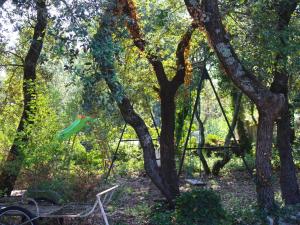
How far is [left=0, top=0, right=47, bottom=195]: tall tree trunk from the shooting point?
22.8ft

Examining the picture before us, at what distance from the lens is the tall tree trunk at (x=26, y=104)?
22.8ft

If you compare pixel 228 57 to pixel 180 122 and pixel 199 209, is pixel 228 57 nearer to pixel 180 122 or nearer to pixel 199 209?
pixel 199 209

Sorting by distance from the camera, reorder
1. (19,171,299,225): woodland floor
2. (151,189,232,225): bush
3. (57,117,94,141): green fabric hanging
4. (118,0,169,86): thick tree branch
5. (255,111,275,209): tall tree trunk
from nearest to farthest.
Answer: (151,189,232,225): bush → (255,111,275,209): tall tree trunk → (118,0,169,86): thick tree branch → (19,171,299,225): woodland floor → (57,117,94,141): green fabric hanging

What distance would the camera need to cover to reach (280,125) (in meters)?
7.37

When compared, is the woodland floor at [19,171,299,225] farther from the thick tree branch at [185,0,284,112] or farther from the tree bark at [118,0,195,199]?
the thick tree branch at [185,0,284,112]

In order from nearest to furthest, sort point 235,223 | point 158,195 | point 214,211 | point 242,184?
point 214,211, point 235,223, point 158,195, point 242,184

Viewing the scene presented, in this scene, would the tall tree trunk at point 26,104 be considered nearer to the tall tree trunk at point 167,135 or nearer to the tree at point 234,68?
the tree at point 234,68

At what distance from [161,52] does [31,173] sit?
9.45 feet

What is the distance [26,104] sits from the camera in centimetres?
808

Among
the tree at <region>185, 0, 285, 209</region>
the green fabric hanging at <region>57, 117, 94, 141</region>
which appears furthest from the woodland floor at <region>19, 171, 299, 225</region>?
the tree at <region>185, 0, 285, 209</region>

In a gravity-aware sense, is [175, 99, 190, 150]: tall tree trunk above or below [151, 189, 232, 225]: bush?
above

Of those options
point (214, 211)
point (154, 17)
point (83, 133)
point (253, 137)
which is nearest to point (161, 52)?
point (154, 17)

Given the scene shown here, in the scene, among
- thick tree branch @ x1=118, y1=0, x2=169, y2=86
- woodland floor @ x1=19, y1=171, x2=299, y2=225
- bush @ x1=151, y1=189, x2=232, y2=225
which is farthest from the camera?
woodland floor @ x1=19, y1=171, x2=299, y2=225

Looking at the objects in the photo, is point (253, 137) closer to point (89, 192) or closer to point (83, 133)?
point (83, 133)
